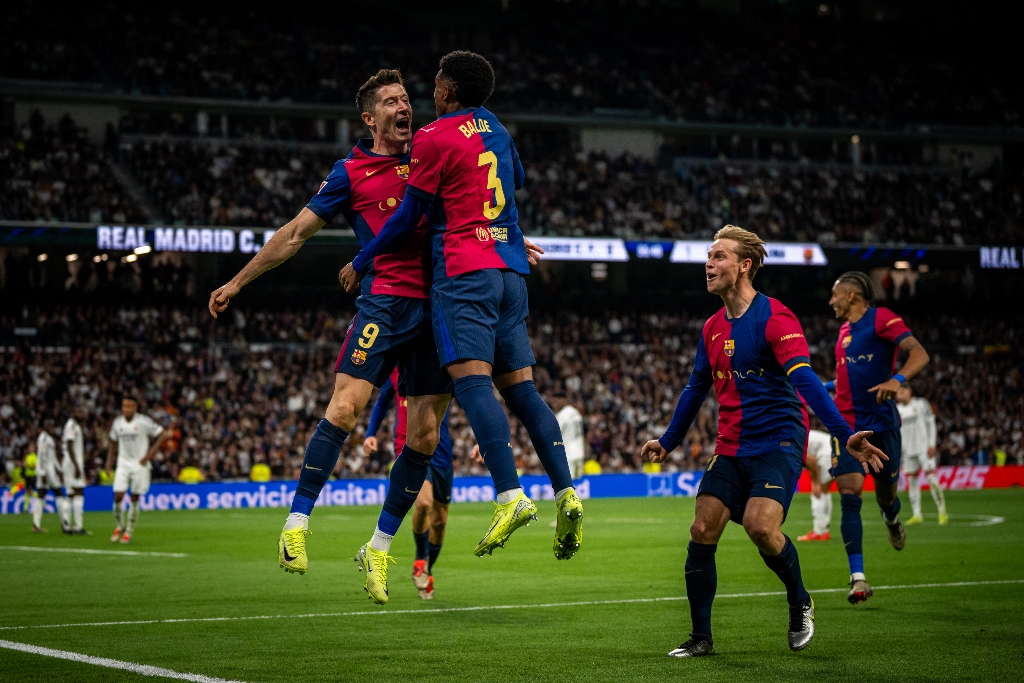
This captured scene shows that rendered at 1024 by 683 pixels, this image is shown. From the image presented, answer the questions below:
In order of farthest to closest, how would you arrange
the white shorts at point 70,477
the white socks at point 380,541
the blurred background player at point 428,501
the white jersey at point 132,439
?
the white shorts at point 70,477 < the white jersey at point 132,439 < the blurred background player at point 428,501 < the white socks at point 380,541

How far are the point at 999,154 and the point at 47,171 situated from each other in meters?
37.9

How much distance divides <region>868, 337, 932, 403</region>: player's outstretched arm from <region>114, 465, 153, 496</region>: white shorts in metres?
13.7

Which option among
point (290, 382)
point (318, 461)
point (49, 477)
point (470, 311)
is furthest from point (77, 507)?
point (470, 311)

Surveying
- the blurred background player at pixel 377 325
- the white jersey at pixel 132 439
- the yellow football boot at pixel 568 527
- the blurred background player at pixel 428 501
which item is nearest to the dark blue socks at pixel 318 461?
the blurred background player at pixel 377 325

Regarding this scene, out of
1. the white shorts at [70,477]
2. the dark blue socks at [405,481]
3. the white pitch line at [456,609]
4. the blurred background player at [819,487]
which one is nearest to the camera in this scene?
the dark blue socks at [405,481]

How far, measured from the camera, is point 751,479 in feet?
26.3

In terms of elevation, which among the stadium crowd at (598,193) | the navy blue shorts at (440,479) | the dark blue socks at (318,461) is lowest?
the navy blue shorts at (440,479)

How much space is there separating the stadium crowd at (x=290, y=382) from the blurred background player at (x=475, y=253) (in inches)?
948

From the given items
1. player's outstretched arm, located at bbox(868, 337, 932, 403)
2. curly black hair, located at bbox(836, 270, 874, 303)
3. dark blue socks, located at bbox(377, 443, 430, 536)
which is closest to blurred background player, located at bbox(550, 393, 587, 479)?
curly black hair, located at bbox(836, 270, 874, 303)

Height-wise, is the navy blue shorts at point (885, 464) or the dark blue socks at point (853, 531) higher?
the navy blue shorts at point (885, 464)

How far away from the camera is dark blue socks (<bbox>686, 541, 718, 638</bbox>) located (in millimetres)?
8047

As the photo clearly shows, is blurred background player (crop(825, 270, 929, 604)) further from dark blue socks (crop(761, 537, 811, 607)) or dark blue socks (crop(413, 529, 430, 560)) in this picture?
dark blue socks (crop(413, 529, 430, 560))

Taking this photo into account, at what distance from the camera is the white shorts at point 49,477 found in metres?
23.3

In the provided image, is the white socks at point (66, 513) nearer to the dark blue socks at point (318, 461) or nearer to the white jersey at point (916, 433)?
the white jersey at point (916, 433)
